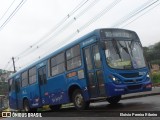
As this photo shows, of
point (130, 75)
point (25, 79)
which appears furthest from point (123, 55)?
point (25, 79)

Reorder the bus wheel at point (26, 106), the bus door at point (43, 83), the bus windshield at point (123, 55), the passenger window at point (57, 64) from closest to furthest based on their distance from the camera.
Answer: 1. the bus windshield at point (123, 55)
2. the passenger window at point (57, 64)
3. the bus door at point (43, 83)
4. the bus wheel at point (26, 106)

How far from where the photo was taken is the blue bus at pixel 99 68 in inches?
524

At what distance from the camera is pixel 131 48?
14250 millimetres

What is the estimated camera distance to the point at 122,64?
13.5 meters

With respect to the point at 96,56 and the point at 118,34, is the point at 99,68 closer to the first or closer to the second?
the point at 96,56

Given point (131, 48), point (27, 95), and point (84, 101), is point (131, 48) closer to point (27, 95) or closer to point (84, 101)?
point (84, 101)

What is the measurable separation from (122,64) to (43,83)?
6.74 meters

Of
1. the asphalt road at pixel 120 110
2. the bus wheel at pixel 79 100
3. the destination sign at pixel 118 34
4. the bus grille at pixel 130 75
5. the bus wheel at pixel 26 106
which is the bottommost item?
the asphalt road at pixel 120 110

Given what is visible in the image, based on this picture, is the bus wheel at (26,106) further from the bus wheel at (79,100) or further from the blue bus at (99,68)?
the bus wheel at (79,100)

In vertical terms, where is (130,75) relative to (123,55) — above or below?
below

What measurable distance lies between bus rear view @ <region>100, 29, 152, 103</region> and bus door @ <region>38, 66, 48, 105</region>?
235 inches

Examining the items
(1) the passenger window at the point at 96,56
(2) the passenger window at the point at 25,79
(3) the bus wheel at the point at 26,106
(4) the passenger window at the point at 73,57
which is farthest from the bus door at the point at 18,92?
(1) the passenger window at the point at 96,56

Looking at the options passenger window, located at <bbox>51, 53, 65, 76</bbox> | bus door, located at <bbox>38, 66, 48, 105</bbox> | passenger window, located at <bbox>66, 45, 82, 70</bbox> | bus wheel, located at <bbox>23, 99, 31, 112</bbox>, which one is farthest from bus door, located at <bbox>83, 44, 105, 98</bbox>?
bus wheel, located at <bbox>23, 99, 31, 112</bbox>

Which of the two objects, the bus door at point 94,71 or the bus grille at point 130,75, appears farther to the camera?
the bus door at point 94,71
